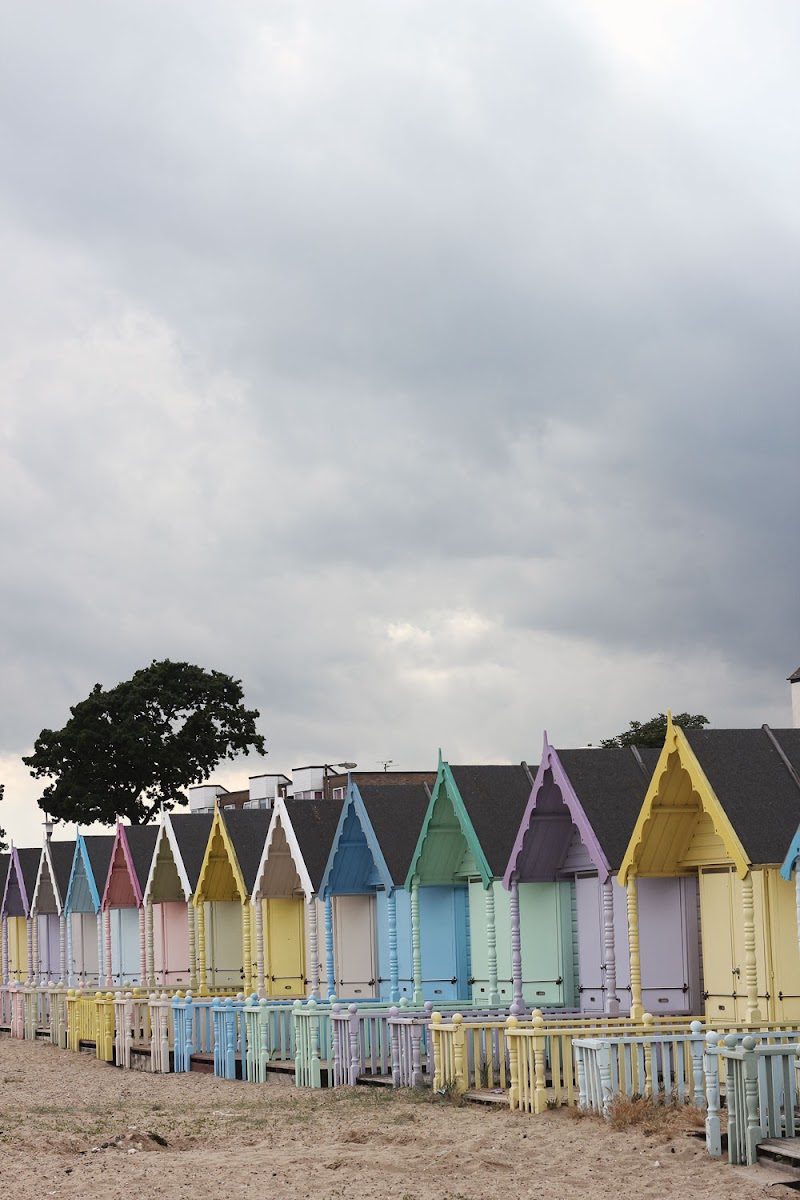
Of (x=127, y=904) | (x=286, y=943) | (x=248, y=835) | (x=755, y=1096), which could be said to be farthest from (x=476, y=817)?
(x=127, y=904)

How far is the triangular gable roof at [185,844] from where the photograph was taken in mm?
38094

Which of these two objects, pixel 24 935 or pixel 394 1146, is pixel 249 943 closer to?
pixel 394 1146

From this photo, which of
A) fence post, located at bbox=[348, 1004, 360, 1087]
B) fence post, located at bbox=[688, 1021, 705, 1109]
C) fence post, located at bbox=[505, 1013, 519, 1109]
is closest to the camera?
fence post, located at bbox=[688, 1021, 705, 1109]

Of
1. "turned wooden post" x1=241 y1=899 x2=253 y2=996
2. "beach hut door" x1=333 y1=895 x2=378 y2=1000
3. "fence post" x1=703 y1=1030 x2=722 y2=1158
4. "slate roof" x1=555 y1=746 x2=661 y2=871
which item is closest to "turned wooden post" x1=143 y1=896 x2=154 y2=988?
"turned wooden post" x1=241 y1=899 x2=253 y2=996

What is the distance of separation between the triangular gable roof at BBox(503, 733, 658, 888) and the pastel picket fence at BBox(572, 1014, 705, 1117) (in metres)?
4.56

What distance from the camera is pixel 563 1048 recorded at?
1972 centimetres

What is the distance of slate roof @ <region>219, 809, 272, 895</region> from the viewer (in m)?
34.9

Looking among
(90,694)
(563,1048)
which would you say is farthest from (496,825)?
(90,694)

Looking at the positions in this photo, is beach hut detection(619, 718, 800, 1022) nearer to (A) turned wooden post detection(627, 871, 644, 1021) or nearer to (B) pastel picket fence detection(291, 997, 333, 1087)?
(A) turned wooden post detection(627, 871, 644, 1021)

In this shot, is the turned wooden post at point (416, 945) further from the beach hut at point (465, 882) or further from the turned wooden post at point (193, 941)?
the turned wooden post at point (193, 941)

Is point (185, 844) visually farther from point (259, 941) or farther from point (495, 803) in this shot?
point (495, 803)

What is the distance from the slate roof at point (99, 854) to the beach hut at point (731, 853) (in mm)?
25147

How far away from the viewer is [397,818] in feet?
101

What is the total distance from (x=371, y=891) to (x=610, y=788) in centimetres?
887
